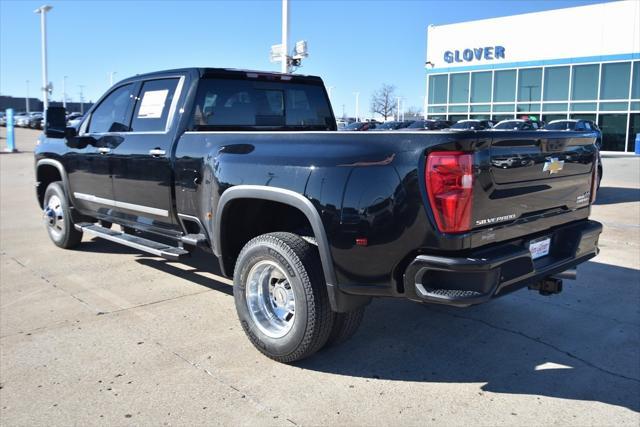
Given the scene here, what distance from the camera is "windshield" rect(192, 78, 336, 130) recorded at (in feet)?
16.8

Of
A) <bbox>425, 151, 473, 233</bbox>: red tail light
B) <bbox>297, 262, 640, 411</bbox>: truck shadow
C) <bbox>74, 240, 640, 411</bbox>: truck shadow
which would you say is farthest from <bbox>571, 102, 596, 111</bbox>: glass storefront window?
<bbox>425, 151, 473, 233</bbox>: red tail light

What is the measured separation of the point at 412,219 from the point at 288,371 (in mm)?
1412

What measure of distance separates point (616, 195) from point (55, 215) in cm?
1156

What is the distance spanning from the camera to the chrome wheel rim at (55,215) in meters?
7.02

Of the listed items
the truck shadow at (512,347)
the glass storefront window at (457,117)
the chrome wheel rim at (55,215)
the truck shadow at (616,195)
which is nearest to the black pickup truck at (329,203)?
the truck shadow at (512,347)

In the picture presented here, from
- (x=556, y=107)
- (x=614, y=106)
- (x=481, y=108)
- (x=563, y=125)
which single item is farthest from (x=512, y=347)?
(x=481, y=108)

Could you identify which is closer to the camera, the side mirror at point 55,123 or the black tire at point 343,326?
the black tire at point 343,326

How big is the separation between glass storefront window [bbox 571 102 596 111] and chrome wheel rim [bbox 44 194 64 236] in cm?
3168

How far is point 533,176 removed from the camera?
3.58 m

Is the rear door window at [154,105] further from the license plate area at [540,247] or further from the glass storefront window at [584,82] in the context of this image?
the glass storefront window at [584,82]

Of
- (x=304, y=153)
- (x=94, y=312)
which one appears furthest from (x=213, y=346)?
(x=304, y=153)

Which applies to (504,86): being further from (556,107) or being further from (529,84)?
(556,107)

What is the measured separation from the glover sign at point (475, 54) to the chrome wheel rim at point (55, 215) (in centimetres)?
3276

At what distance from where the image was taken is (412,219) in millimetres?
3186
